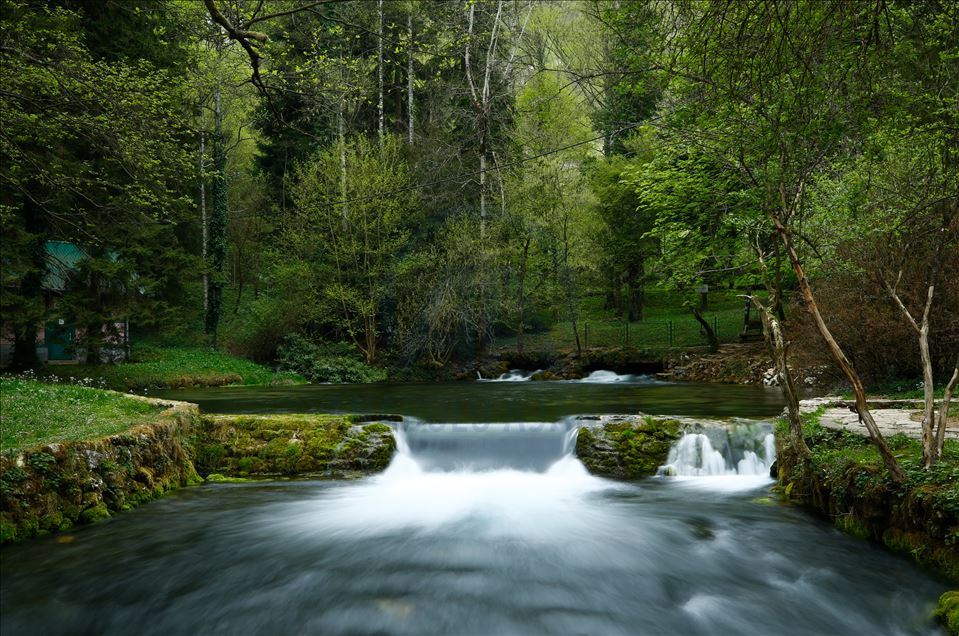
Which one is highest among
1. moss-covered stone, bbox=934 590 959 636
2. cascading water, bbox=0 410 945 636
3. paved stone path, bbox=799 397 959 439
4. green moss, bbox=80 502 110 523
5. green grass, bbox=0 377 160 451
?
green grass, bbox=0 377 160 451

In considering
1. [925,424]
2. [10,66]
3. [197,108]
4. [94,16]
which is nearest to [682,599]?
[925,424]

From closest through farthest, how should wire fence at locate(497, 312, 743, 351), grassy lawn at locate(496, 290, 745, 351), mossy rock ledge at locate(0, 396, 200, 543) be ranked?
mossy rock ledge at locate(0, 396, 200, 543) → wire fence at locate(497, 312, 743, 351) → grassy lawn at locate(496, 290, 745, 351)

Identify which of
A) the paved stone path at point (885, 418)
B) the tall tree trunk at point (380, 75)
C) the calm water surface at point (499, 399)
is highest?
the tall tree trunk at point (380, 75)

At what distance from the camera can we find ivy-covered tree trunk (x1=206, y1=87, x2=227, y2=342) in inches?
1001

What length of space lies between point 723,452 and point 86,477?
837 cm

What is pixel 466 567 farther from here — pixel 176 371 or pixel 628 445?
pixel 176 371

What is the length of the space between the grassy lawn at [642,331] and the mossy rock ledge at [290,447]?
52.3 ft

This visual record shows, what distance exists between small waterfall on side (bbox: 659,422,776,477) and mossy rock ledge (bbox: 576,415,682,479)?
18 cm

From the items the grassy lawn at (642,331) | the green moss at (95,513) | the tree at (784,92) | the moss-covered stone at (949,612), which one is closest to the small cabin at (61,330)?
the green moss at (95,513)

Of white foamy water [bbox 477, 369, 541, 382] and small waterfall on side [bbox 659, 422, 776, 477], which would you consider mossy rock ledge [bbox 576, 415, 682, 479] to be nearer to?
small waterfall on side [bbox 659, 422, 776, 477]

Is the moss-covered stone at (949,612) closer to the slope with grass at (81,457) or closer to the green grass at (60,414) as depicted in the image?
the slope with grass at (81,457)

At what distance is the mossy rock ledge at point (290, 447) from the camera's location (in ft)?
29.7

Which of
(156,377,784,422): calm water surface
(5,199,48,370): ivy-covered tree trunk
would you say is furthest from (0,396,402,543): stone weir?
(5,199,48,370): ivy-covered tree trunk

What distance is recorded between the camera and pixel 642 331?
2905 cm
